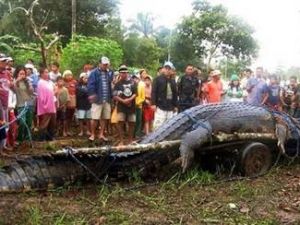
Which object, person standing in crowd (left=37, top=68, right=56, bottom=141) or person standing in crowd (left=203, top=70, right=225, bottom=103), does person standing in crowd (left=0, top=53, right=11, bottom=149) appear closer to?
person standing in crowd (left=37, top=68, right=56, bottom=141)

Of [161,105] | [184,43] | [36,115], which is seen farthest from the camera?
[184,43]

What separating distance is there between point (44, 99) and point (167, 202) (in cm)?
436

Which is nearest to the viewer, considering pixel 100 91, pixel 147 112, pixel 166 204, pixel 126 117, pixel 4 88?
pixel 166 204

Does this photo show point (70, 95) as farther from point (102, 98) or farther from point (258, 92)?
point (258, 92)

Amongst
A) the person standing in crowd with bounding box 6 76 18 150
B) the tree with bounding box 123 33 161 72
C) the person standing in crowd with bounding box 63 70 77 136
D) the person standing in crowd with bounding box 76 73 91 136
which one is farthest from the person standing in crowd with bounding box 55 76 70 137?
the tree with bounding box 123 33 161 72

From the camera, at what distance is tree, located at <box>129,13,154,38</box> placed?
49406 mm

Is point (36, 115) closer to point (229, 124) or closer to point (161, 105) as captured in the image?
point (161, 105)

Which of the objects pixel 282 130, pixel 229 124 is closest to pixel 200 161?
pixel 229 124

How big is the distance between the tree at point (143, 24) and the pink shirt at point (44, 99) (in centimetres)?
4009

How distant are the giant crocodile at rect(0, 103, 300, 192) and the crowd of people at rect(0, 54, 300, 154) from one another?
5.63 ft

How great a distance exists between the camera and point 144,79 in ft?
36.3

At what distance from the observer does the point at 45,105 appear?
9.46m

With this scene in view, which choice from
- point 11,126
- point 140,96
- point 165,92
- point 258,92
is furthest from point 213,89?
point 11,126

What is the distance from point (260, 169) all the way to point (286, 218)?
6.53 ft
